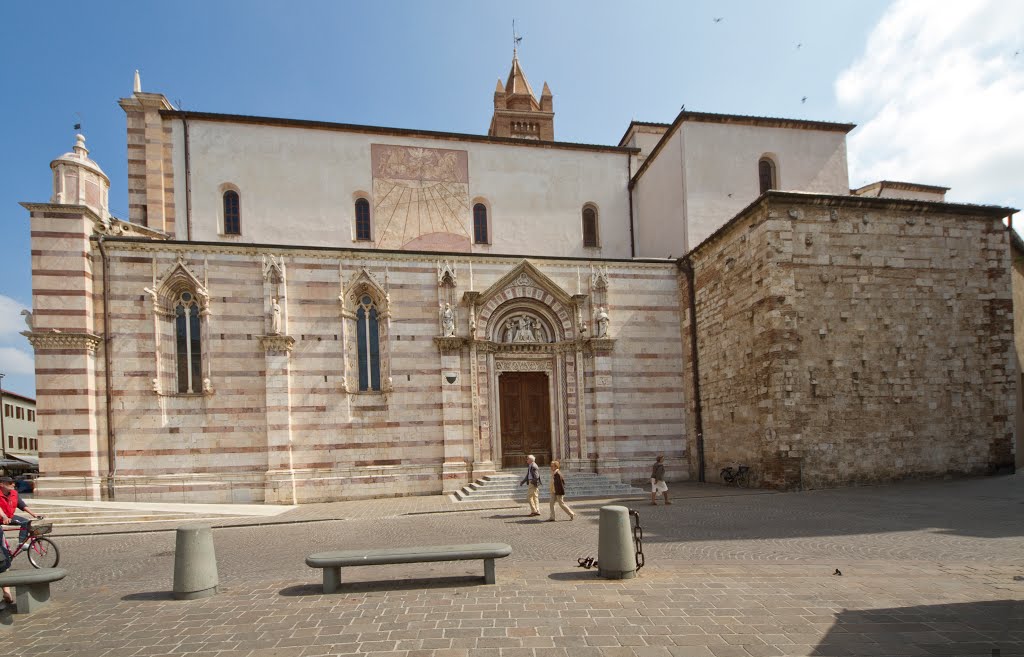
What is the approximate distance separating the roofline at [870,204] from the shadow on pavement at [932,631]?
12876 mm

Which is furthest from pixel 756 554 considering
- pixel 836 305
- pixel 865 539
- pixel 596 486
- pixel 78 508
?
pixel 78 508

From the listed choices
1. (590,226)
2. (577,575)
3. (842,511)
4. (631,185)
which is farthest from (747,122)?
(577,575)

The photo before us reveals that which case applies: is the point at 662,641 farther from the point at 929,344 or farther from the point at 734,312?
the point at 929,344

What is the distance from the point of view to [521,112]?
3331 centimetres

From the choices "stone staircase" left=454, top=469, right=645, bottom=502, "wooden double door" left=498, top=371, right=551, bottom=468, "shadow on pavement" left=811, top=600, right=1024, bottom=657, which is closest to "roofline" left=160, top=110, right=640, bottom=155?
"wooden double door" left=498, top=371, right=551, bottom=468

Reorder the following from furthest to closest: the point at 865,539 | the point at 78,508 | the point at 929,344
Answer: the point at 929,344, the point at 78,508, the point at 865,539

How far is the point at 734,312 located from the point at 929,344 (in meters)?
5.80

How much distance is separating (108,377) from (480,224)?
13636 millimetres

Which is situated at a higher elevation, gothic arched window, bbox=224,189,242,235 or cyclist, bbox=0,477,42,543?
gothic arched window, bbox=224,189,242,235

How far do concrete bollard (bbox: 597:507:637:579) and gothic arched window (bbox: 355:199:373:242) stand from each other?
57.4 ft

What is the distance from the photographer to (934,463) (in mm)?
18391

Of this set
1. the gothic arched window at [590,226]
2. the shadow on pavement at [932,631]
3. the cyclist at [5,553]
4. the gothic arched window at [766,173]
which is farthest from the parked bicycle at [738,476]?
the cyclist at [5,553]

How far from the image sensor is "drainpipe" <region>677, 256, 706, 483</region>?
21250mm

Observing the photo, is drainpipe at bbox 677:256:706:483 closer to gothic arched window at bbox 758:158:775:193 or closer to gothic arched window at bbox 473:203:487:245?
gothic arched window at bbox 758:158:775:193
